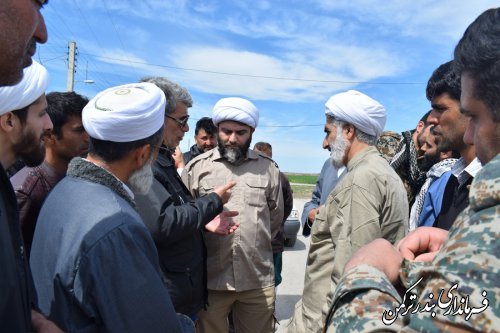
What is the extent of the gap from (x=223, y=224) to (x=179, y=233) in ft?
1.94

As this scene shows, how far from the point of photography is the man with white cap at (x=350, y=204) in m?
2.29

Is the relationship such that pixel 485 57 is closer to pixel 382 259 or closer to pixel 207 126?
pixel 382 259

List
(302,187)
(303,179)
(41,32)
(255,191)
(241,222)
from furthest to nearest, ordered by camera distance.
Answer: (303,179) → (302,187) → (255,191) → (241,222) → (41,32)

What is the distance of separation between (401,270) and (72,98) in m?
2.89

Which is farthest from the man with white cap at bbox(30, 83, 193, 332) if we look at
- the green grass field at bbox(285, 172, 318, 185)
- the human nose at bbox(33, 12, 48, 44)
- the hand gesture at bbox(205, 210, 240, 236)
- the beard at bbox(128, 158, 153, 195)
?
the green grass field at bbox(285, 172, 318, 185)

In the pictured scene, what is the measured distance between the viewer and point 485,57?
99 centimetres

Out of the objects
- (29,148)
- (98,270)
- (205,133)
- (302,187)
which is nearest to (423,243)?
(98,270)

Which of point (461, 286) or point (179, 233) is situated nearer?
point (461, 286)

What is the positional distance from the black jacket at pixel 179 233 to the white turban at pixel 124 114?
67 cm

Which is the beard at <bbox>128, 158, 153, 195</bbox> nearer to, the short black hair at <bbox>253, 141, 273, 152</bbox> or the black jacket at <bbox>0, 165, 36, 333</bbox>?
the black jacket at <bbox>0, 165, 36, 333</bbox>

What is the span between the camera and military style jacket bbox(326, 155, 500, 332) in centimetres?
67

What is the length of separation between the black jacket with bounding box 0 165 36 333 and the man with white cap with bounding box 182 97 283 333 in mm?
2006

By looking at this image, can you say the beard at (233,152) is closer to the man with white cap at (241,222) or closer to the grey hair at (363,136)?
the man with white cap at (241,222)

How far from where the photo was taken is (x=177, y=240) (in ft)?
8.44
